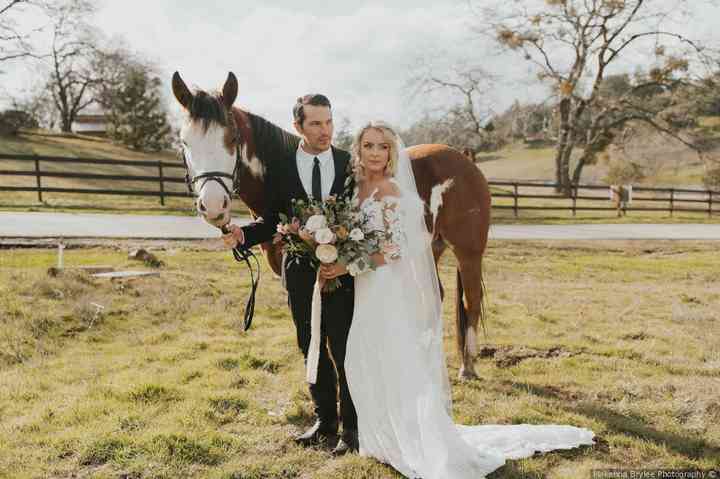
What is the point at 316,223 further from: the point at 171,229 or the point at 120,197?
the point at 120,197

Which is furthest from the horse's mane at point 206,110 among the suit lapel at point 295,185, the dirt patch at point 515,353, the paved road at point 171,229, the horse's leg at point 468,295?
the paved road at point 171,229

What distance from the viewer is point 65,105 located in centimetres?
4431

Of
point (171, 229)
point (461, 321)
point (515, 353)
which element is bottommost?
point (515, 353)

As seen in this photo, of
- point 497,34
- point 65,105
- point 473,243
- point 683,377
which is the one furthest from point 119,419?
point 65,105

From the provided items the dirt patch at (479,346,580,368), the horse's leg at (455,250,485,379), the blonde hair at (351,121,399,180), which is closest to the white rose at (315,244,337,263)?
the blonde hair at (351,121,399,180)

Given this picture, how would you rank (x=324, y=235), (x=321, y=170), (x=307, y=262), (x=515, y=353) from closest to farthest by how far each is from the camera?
1. (x=324, y=235)
2. (x=321, y=170)
3. (x=307, y=262)
4. (x=515, y=353)

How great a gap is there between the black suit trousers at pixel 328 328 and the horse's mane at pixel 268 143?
0.72 m

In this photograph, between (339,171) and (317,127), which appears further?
(339,171)

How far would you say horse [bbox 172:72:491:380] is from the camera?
3.26 metres

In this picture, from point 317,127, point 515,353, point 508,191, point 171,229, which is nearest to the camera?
point 317,127

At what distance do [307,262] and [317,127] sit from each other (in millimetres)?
856

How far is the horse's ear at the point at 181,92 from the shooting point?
328 centimetres

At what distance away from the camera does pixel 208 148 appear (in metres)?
3.27

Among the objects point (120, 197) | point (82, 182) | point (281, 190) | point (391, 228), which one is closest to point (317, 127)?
point (281, 190)
